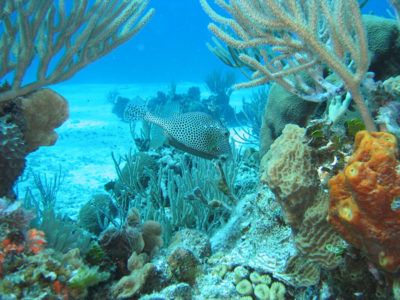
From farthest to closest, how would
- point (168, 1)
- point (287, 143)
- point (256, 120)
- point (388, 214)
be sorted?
point (168, 1)
point (256, 120)
point (287, 143)
point (388, 214)

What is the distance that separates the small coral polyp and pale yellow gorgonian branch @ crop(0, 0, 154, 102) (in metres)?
2.89

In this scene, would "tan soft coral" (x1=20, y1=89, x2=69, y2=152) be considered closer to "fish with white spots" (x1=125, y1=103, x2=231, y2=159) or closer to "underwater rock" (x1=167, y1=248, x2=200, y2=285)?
"fish with white spots" (x1=125, y1=103, x2=231, y2=159)

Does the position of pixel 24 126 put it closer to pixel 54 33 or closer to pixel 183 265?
pixel 54 33

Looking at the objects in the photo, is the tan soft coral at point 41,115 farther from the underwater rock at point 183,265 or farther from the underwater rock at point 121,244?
the underwater rock at point 183,265

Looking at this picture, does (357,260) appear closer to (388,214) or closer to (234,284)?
(388,214)

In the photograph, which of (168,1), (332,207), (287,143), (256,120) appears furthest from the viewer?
(168,1)

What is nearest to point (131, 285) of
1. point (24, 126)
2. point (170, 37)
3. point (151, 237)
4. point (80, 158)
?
point (151, 237)

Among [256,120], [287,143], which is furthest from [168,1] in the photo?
[287,143]

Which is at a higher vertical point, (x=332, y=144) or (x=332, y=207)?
(x=332, y=144)

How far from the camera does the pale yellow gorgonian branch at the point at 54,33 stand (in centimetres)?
335

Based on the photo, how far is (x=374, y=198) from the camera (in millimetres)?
1539

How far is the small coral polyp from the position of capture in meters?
1.54

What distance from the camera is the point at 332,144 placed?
6.93ft

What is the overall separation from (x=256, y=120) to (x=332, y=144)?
7633 millimetres
